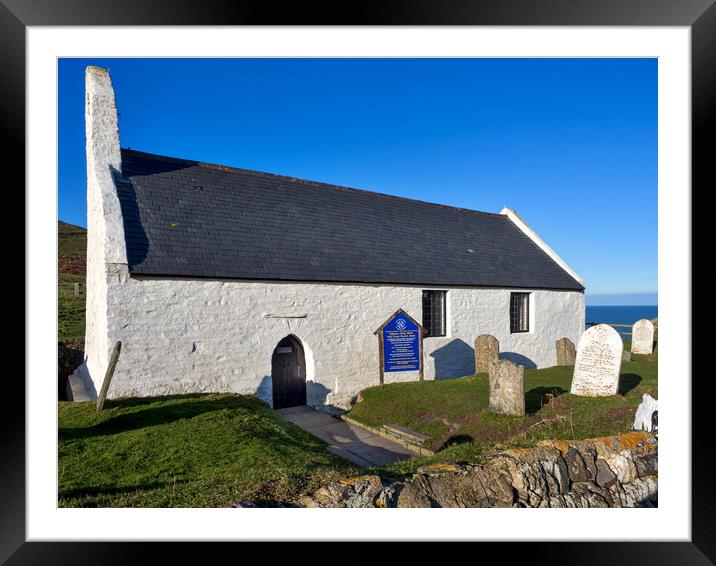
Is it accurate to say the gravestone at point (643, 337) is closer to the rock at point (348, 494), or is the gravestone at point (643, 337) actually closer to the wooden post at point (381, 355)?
the wooden post at point (381, 355)

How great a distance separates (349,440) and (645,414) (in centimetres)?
567

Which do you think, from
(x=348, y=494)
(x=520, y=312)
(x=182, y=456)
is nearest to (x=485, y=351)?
(x=520, y=312)

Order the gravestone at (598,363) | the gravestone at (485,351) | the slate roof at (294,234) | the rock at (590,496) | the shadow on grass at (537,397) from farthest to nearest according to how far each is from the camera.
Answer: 1. the gravestone at (485,351)
2. the slate roof at (294,234)
3. the shadow on grass at (537,397)
4. the gravestone at (598,363)
5. the rock at (590,496)

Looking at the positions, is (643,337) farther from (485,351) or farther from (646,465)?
(646,465)

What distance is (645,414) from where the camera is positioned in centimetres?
700

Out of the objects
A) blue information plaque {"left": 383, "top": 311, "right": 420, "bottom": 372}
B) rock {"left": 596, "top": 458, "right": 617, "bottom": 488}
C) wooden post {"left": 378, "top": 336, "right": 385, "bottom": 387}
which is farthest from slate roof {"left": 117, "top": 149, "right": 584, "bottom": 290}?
rock {"left": 596, "top": 458, "right": 617, "bottom": 488}

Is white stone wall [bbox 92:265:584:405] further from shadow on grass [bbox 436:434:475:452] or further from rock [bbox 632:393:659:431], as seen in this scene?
rock [bbox 632:393:659:431]

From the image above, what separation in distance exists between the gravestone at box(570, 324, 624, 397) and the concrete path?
4.49m

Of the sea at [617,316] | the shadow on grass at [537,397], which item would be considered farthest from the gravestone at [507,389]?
the sea at [617,316]

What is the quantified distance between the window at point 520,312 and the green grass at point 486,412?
3.23 meters

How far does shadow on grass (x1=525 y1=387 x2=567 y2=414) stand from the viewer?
31.0 ft
